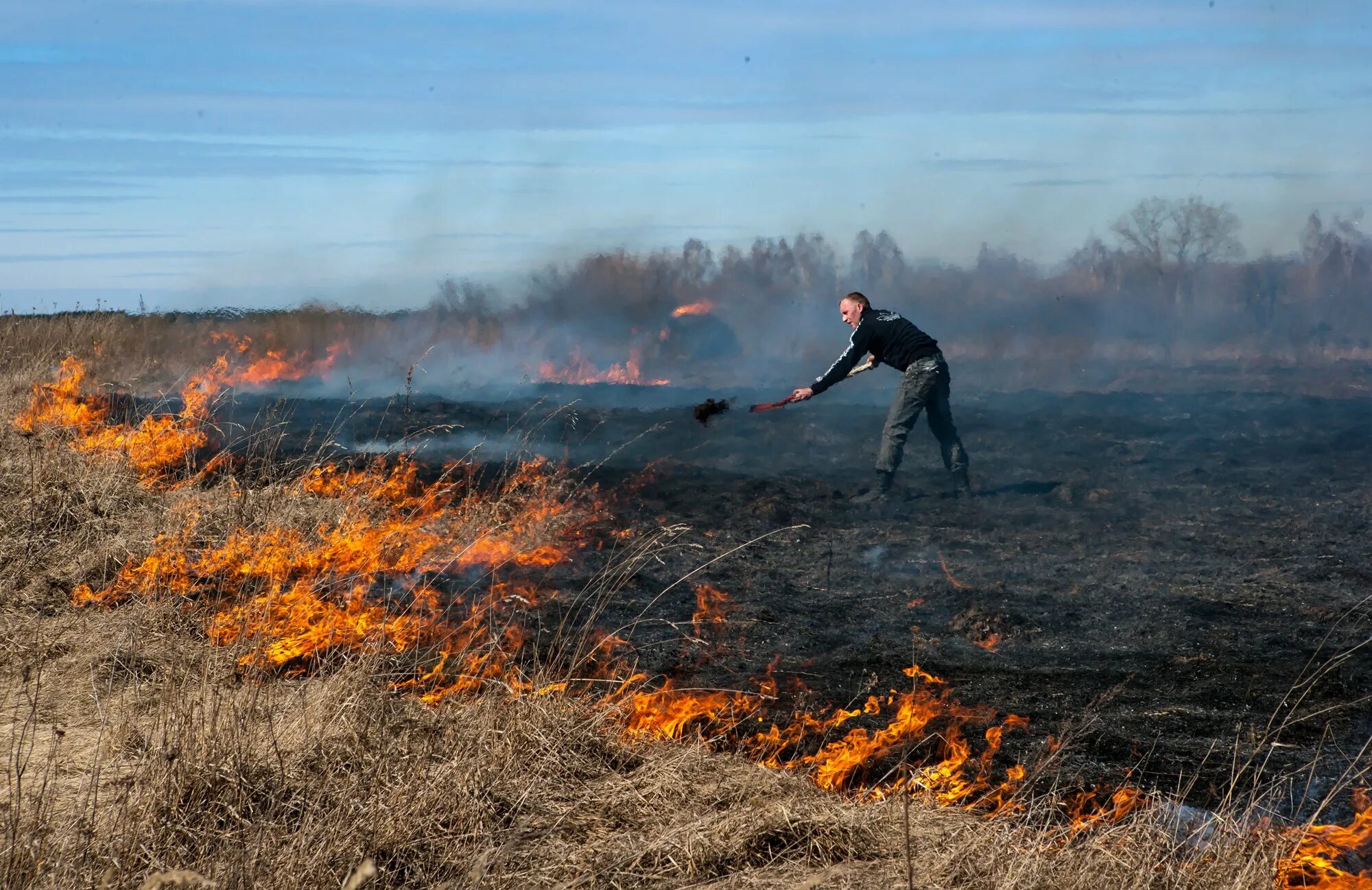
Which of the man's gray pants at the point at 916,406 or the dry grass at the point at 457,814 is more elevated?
the man's gray pants at the point at 916,406

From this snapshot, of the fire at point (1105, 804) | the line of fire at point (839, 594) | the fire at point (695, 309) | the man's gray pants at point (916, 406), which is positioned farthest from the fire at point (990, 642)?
the fire at point (695, 309)

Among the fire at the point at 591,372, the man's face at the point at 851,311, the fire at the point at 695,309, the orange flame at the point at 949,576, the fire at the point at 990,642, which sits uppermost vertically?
the fire at the point at 695,309

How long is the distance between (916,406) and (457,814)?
717 cm

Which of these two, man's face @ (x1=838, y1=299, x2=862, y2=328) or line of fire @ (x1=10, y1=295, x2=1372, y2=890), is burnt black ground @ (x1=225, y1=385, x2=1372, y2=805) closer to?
line of fire @ (x1=10, y1=295, x2=1372, y2=890)

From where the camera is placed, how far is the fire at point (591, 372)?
871 inches

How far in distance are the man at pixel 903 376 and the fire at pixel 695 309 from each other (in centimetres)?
1394

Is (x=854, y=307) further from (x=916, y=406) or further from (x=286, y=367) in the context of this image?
(x=286, y=367)

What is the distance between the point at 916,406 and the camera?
32.3 ft

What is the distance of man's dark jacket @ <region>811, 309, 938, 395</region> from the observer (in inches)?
386

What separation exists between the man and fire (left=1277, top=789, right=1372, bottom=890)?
6065 mm

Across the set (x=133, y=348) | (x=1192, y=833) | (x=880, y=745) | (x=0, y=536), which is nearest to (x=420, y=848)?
(x=880, y=745)

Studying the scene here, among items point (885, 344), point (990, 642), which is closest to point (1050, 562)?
point (990, 642)

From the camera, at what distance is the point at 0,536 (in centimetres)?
680

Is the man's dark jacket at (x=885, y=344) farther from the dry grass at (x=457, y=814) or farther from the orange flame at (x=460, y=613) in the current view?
the dry grass at (x=457, y=814)
